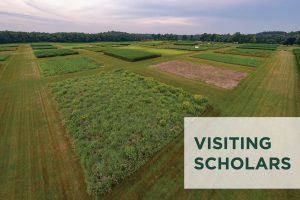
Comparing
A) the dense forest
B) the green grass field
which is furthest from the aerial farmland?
the dense forest

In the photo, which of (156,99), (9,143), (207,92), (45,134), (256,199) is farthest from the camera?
(207,92)

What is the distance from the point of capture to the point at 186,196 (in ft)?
23.9

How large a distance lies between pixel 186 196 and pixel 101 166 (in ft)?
14.0

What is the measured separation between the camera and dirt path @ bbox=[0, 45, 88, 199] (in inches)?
297

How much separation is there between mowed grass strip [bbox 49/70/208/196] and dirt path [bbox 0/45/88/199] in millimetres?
674

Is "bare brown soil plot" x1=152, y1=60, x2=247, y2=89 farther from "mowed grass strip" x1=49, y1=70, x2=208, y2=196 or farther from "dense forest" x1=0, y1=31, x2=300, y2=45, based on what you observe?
"dense forest" x1=0, y1=31, x2=300, y2=45

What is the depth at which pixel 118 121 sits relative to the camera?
12766 mm

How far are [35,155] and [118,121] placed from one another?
17.7ft

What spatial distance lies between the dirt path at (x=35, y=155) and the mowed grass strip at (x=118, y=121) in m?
0.67

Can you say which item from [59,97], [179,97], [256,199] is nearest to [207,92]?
[179,97]

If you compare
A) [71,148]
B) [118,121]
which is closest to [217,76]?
[118,121]

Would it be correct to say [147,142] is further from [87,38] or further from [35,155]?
[87,38]

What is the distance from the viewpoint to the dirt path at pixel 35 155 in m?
7.53

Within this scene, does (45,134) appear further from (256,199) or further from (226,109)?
(226,109)
